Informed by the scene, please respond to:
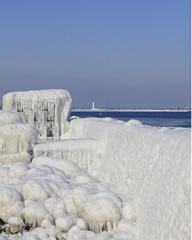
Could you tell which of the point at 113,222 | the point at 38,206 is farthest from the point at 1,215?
the point at 113,222

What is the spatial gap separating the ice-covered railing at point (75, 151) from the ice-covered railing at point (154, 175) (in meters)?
0.76

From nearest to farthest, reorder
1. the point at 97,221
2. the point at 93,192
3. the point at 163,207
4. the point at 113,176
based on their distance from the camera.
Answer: the point at 163,207 < the point at 97,221 < the point at 93,192 < the point at 113,176

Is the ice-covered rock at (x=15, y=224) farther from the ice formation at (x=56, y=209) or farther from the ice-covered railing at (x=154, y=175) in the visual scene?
the ice-covered railing at (x=154, y=175)

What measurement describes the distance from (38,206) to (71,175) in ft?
6.60

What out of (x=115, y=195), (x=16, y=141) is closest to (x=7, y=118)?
(x=16, y=141)

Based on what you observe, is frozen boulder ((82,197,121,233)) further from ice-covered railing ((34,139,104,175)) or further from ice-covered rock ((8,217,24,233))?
ice-covered railing ((34,139,104,175))

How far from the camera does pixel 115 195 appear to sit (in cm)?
702

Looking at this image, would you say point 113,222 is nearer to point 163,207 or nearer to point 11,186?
point 163,207

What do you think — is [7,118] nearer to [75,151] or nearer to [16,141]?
[16,141]

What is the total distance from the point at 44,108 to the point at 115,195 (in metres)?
6.68

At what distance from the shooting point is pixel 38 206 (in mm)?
6750

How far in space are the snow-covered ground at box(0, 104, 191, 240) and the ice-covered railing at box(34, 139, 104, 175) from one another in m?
0.95

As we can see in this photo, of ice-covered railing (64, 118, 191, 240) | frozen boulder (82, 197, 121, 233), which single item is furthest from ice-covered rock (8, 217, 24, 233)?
ice-covered railing (64, 118, 191, 240)

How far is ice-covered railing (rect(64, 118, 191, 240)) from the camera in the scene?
16.1ft
